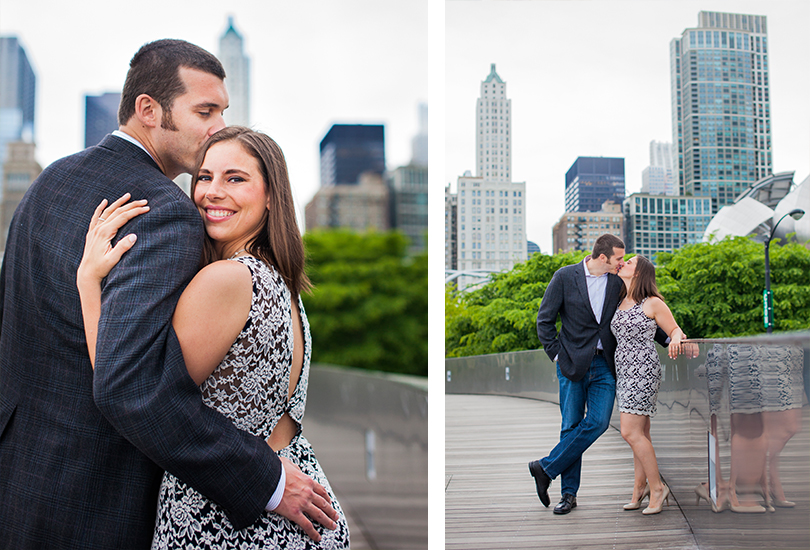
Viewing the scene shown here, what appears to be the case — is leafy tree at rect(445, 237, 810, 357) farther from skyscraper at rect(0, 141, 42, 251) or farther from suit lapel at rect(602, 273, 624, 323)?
skyscraper at rect(0, 141, 42, 251)

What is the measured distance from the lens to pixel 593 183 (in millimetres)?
3211

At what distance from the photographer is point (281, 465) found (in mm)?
1589

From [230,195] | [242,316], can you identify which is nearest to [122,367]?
[242,316]

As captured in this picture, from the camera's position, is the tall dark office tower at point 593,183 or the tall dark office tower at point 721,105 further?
the tall dark office tower at point 593,183

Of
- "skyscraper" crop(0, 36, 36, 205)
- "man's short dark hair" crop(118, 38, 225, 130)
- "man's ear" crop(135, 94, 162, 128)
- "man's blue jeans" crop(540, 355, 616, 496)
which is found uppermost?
"skyscraper" crop(0, 36, 36, 205)

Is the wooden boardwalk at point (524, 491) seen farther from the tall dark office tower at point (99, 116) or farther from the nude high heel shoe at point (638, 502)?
the tall dark office tower at point (99, 116)

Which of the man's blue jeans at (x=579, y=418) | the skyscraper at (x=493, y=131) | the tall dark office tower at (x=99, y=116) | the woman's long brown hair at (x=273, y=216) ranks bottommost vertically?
the man's blue jeans at (x=579, y=418)

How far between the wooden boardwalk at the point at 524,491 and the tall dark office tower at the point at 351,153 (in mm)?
31883

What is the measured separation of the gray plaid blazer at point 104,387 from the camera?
4.56 ft

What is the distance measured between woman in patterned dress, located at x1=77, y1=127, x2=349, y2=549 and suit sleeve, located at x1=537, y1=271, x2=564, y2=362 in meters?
1.74

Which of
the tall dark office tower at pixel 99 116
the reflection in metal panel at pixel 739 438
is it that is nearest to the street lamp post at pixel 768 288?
the reflection in metal panel at pixel 739 438

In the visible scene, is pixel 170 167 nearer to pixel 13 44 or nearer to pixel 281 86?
pixel 13 44

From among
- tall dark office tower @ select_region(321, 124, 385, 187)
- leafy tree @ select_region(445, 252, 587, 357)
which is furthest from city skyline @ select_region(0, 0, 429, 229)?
leafy tree @ select_region(445, 252, 587, 357)

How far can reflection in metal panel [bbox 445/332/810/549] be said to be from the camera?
219 cm
